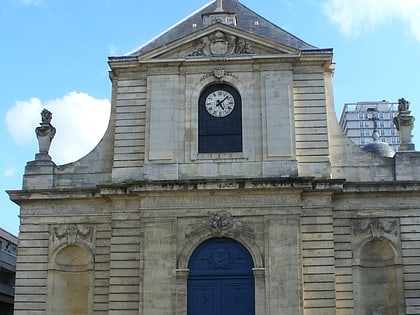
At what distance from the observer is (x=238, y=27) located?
74.4ft

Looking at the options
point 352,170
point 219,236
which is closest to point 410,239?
point 352,170

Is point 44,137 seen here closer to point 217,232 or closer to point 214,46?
point 214,46

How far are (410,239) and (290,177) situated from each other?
155 inches

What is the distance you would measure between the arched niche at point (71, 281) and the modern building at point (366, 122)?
47234 millimetres

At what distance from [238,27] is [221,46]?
4.43ft

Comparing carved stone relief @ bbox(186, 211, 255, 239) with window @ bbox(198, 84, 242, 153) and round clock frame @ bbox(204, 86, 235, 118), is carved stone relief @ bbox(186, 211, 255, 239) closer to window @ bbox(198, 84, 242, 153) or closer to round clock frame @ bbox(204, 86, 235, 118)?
window @ bbox(198, 84, 242, 153)

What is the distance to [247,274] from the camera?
19750 millimetres

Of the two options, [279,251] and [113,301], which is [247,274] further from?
[113,301]

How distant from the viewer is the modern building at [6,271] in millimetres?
36188

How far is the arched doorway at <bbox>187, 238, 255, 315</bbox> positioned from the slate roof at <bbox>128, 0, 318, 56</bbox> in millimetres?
6655

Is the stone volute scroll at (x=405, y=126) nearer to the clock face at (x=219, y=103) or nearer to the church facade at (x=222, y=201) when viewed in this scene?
the church facade at (x=222, y=201)

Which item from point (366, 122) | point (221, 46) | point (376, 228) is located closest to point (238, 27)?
point (221, 46)

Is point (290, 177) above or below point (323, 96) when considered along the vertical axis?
below

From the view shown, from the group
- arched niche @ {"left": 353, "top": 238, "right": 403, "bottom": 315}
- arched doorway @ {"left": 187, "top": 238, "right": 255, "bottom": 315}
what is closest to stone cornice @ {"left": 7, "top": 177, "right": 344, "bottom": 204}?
arched doorway @ {"left": 187, "top": 238, "right": 255, "bottom": 315}
